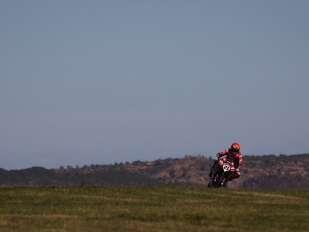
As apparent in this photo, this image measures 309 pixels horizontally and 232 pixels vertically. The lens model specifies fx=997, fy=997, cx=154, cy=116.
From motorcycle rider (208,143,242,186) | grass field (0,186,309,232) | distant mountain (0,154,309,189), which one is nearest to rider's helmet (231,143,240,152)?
motorcycle rider (208,143,242,186)

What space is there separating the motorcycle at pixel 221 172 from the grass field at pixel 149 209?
11.5ft

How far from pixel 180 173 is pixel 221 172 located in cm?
7566

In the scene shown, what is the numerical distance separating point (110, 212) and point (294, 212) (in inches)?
194

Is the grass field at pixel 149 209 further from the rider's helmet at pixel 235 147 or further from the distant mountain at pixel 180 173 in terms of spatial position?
the distant mountain at pixel 180 173

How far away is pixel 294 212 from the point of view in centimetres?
2627

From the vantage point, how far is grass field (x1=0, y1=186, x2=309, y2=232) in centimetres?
2234

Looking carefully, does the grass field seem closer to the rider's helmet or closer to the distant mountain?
the rider's helmet

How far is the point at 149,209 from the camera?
2628 centimetres

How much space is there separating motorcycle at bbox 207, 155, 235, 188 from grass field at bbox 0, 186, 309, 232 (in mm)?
3508

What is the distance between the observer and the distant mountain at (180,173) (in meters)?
101

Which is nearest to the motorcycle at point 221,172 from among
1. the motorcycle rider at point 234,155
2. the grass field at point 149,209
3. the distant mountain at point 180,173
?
the motorcycle rider at point 234,155

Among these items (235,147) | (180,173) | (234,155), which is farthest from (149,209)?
(180,173)

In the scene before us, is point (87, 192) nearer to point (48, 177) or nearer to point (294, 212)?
point (294, 212)

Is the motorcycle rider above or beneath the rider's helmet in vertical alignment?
beneath
